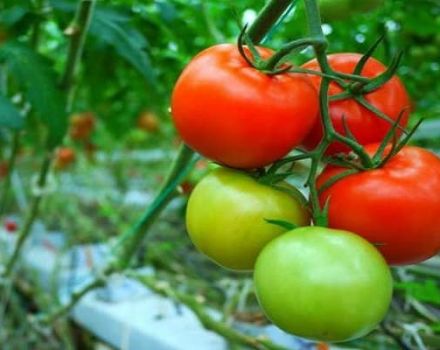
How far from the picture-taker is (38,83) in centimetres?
62

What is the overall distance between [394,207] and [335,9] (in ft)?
0.58

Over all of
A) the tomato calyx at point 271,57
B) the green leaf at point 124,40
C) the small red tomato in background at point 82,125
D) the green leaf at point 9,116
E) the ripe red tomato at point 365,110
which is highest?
the tomato calyx at point 271,57

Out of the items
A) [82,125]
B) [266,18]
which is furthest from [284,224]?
[82,125]

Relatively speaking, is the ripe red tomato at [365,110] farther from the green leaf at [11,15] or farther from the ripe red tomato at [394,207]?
the green leaf at [11,15]

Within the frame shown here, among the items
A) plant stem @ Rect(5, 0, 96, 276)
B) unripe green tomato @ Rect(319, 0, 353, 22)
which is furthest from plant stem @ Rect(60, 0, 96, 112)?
unripe green tomato @ Rect(319, 0, 353, 22)

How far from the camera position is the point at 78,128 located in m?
1.74

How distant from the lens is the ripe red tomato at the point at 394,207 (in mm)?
300

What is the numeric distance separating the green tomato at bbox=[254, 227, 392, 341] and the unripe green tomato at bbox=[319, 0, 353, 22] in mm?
190

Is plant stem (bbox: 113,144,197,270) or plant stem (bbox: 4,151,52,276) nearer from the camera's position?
plant stem (bbox: 113,144,197,270)

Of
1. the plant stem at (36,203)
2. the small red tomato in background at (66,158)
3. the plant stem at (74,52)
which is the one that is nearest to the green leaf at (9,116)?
the plant stem at (74,52)

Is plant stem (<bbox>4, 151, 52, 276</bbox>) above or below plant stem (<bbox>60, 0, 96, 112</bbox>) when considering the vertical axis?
below

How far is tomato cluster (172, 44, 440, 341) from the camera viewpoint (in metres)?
0.28

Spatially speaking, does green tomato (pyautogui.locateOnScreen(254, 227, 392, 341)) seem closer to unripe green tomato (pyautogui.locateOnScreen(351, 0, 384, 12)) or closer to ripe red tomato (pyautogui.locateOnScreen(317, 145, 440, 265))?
ripe red tomato (pyautogui.locateOnScreen(317, 145, 440, 265))

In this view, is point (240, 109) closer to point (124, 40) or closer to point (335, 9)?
point (335, 9)
